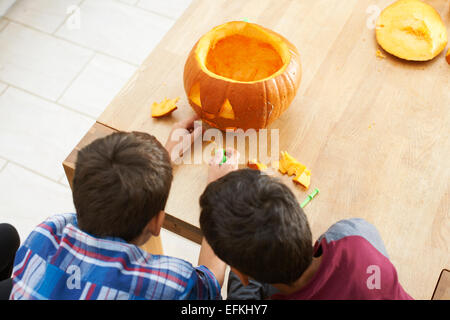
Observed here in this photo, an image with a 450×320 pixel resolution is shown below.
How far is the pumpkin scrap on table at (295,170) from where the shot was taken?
112 cm

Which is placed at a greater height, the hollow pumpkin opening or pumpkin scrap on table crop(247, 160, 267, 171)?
the hollow pumpkin opening

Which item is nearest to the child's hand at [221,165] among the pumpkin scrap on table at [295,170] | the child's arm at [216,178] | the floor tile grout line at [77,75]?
the child's arm at [216,178]

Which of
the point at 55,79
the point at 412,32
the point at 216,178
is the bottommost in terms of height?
the point at 55,79

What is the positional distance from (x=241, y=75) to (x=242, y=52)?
6 centimetres

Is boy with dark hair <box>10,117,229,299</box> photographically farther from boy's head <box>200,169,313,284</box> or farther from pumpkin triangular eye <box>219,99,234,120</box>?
pumpkin triangular eye <box>219,99,234,120</box>

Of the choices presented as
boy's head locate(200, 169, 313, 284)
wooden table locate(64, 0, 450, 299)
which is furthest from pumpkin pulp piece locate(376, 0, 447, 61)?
boy's head locate(200, 169, 313, 284)

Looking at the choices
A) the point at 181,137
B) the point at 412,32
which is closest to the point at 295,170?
the point at 181,137

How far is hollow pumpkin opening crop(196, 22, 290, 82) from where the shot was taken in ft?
3.84

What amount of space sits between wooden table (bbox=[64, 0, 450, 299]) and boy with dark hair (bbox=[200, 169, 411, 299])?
15cm

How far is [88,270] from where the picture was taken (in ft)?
2.66

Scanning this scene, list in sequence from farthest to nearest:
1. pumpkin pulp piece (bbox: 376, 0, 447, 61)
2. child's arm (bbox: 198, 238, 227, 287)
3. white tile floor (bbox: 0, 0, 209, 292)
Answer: white tile floor (bbox: 0, 0, 209, 292) → pumpkin pulp piece (bbox: 376, 0, 447, 61) → child's arm (bbox: 198, 238, 227, 287)

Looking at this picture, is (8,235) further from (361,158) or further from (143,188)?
(361,158)

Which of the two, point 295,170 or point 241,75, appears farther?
point 241,75

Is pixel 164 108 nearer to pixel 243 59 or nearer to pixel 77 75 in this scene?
pixel 243 59
